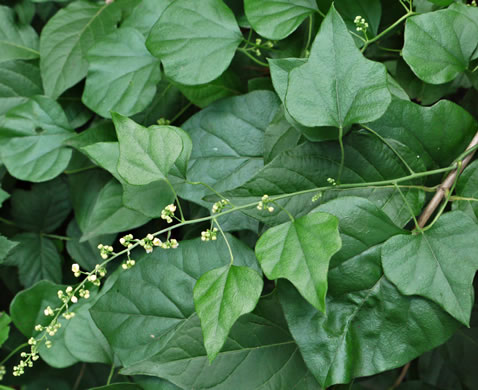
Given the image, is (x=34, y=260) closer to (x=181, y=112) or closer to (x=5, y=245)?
(x=5, y=245)

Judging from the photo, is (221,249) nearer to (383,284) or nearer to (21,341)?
(383,284)

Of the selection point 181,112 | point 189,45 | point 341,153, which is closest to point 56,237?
point 181,112

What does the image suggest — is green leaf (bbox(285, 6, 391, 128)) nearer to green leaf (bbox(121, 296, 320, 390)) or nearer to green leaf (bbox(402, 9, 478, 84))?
green leaf (bbox(402, 9, 478, 84))

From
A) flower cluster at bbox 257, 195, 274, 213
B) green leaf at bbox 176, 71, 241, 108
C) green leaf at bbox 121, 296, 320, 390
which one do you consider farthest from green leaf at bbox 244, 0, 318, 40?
green leaf at bbox 121, 296, 320, 390

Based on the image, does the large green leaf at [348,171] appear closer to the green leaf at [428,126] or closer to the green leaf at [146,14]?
the green leaf at [428,126]

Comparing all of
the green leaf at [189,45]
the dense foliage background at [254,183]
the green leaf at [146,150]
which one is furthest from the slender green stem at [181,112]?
the green leaf at [146,150]

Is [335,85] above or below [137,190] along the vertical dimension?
above
